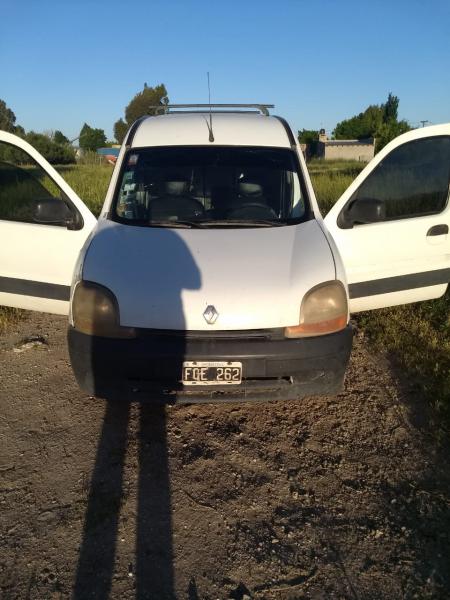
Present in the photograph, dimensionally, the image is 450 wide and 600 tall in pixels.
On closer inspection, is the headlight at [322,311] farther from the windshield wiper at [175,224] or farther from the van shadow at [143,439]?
the windshield wiper at [175,224]

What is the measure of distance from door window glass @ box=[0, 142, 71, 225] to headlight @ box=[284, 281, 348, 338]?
6.35 ft

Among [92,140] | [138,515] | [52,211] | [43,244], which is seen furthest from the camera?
[92,140]

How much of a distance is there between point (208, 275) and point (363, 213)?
1.41 m

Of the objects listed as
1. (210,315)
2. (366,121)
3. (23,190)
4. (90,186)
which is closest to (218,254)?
(210,315)

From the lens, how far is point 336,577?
2.14 meters

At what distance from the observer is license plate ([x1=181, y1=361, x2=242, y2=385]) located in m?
2.79

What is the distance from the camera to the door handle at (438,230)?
3.91 meters

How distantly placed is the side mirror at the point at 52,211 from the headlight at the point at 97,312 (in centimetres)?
95

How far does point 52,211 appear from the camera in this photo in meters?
3.63

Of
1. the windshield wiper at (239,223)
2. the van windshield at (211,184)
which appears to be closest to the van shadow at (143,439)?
the windshield wiper at (239,223)

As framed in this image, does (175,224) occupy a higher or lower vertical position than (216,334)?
higher

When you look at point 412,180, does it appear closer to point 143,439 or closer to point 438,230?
point 438,230

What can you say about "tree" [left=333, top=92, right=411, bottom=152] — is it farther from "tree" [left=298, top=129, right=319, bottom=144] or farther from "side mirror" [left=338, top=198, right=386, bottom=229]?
"side mirror" [left=338, top=198, right=386, bottom=229]

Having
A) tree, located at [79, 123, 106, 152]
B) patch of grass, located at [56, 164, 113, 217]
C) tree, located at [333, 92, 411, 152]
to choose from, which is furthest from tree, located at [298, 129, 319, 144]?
patch of grass, located at [56, 164, 113, 217]
